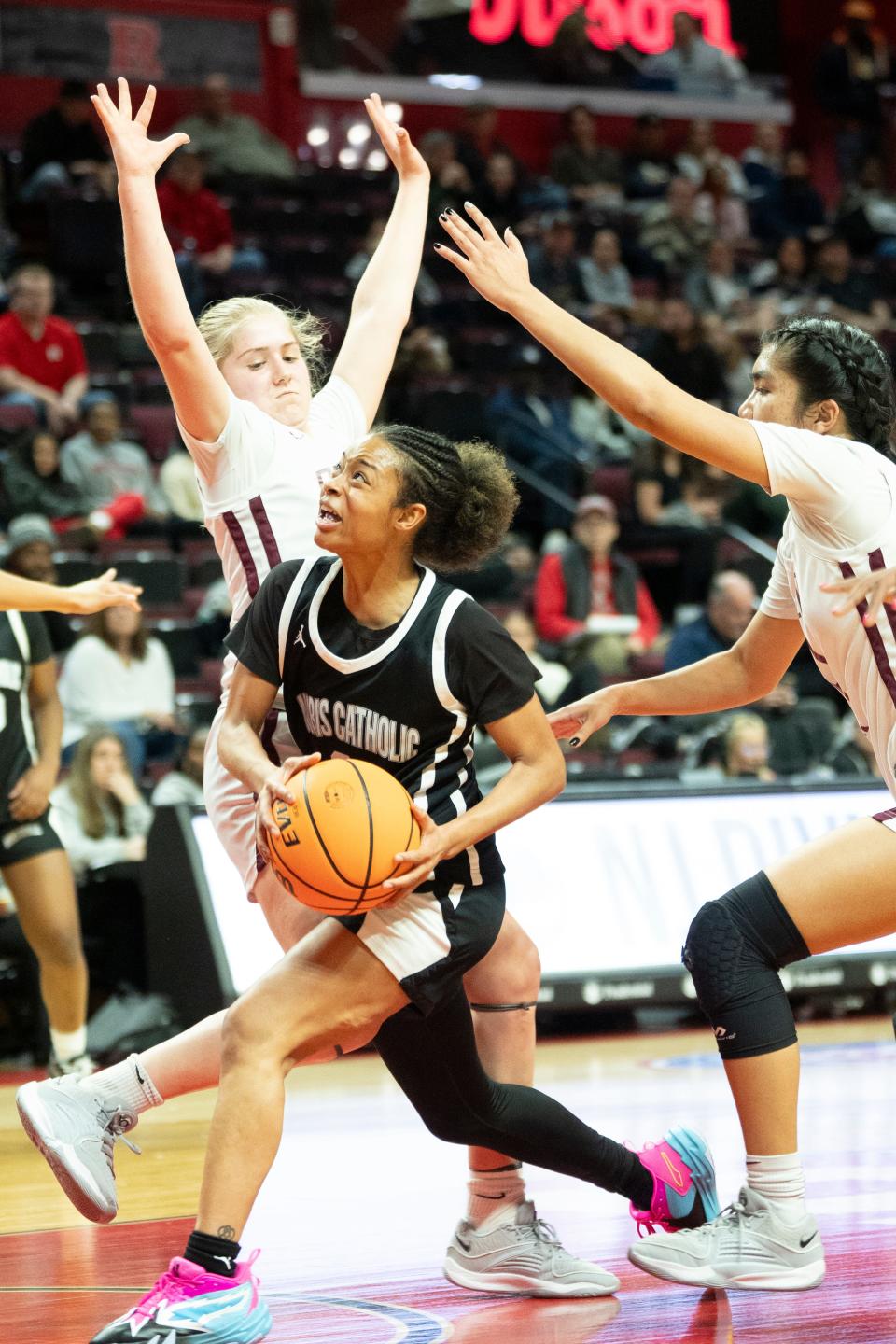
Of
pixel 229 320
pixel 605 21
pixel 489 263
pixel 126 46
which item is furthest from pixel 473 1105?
pixel 605 21

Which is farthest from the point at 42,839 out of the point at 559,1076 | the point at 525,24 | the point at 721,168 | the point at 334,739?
the point at 525,24

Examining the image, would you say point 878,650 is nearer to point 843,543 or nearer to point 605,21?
point 843,543

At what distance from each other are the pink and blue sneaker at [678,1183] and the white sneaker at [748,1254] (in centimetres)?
8

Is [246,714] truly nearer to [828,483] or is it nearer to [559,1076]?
[828,483]

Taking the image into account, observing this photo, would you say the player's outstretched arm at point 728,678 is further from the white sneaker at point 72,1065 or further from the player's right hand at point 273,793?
the white sneaker at point 72,1065

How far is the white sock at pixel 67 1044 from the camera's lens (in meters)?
6.23

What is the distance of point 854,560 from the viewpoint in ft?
11.5

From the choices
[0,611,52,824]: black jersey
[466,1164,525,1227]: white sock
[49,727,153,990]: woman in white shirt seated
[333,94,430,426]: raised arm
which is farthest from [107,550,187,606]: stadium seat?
[466,1164,525,1227]: white sock

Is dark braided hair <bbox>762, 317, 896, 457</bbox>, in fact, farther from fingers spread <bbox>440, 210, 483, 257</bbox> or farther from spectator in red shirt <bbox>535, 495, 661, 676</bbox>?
spectator in red shirt <bbox>535, 495, 661, 676</bbox>

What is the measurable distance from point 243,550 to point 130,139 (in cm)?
82

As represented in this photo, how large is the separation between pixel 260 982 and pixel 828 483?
1367mm

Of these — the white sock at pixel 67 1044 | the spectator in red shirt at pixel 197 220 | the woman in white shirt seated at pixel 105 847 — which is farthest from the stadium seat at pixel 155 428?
the white sock at pixel 67 1044

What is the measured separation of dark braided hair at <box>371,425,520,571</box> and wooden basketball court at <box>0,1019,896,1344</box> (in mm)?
1417

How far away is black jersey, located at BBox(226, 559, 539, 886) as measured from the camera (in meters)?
3.27
